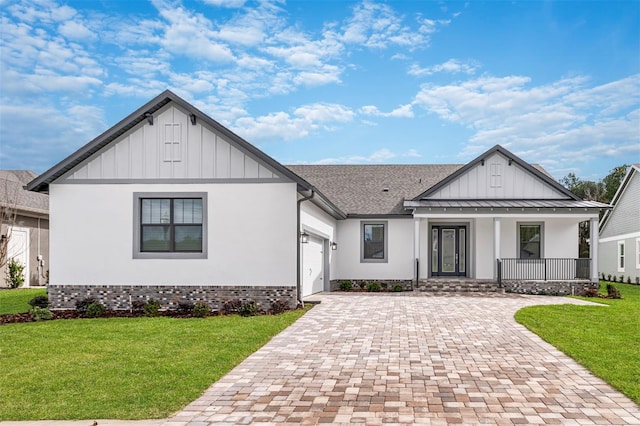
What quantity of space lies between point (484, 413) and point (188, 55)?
667 inches

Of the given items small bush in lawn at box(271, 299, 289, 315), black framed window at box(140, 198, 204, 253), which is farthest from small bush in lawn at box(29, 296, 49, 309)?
small bush in lawn at box(271, 299, 289, 315)

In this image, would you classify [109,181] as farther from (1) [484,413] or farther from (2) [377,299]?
(1) [484,413]

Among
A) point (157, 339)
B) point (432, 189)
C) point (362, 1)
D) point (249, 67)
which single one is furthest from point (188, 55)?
point (157, 339)

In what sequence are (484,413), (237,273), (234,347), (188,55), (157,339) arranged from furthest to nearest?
(188,55) < (237,273) < (157,339) < (234,347) < (484,413)

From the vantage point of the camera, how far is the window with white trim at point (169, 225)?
1432 centimetres

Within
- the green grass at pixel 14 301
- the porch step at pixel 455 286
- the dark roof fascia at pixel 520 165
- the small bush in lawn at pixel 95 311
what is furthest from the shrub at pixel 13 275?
the dark roof fascia at pixel 520 165

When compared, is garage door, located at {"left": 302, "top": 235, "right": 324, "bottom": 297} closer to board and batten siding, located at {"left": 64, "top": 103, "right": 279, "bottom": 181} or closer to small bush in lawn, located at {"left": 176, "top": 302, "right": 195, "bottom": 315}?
board and batten siding, located at {"left": 64, "top": 103, "right": 279, "bottom": 181}

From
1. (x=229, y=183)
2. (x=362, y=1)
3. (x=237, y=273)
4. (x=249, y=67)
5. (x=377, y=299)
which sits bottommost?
(x=377, y=299)

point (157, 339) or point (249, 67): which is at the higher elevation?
point (249, 67)

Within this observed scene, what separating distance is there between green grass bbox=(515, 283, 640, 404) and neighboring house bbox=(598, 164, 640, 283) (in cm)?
1321

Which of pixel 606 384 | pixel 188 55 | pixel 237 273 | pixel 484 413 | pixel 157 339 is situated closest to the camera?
pixel 484 413

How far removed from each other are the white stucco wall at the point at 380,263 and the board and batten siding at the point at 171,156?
9.14 meters

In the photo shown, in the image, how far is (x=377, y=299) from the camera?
17547mm

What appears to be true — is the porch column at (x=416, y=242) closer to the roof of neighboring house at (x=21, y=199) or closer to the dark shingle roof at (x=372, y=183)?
the dark shingle roof at (x=372, y=183)
